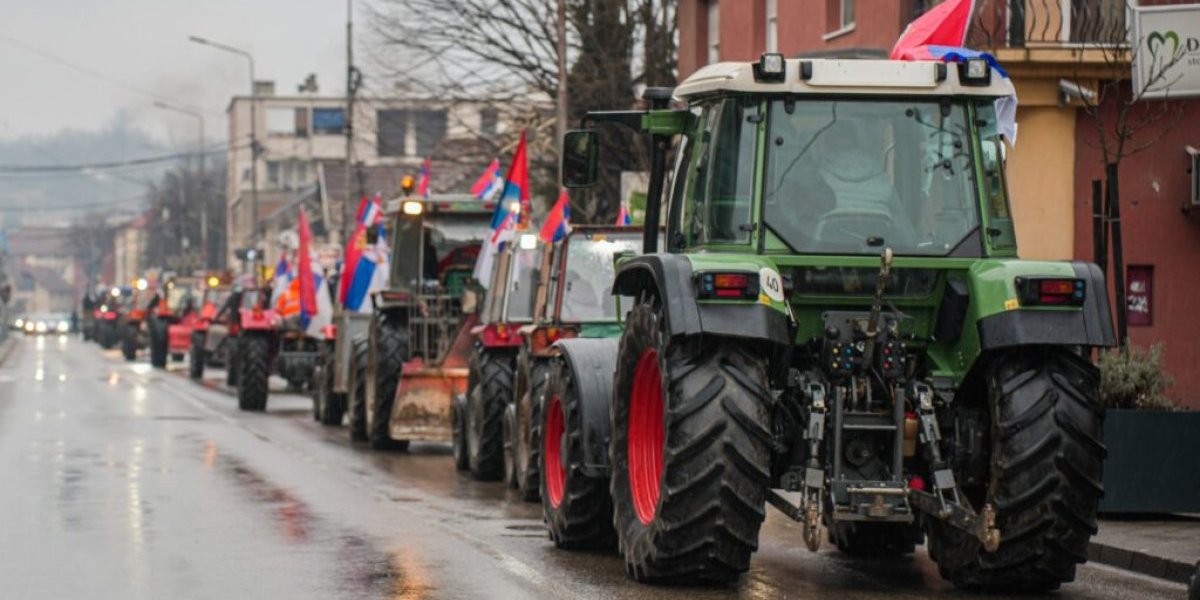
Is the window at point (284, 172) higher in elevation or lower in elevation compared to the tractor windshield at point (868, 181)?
higher

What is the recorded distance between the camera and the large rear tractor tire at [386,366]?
75.8 ft

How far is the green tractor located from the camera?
10359 mm

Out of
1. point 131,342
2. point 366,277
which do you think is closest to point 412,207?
point 366,277

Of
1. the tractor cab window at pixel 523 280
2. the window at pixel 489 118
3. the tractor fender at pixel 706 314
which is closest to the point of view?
the tractor fender at pixel 706 314

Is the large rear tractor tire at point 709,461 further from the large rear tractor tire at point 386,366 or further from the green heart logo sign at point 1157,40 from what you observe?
the large rear tractor tire at point 386,366

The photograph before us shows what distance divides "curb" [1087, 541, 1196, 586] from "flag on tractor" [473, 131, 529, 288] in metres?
8.63

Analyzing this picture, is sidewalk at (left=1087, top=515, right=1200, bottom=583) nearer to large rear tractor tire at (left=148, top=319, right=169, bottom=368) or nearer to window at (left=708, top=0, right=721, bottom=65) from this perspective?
window at (left=708, top=0, right=721, bottom=65)

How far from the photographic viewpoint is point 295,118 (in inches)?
4828

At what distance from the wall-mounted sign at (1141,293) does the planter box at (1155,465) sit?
740 centimetres

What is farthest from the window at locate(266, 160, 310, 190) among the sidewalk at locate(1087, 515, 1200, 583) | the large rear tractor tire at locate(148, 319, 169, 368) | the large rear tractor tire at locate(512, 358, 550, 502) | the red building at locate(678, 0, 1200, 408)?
the sidewalk at locate(1087, 515, 1200, 583)

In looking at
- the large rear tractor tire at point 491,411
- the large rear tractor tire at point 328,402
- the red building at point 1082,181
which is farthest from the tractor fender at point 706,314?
the large rear tractor tire at point 328,402

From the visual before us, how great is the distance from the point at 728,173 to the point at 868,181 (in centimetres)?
71

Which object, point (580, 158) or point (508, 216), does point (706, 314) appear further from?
point (508, 216)

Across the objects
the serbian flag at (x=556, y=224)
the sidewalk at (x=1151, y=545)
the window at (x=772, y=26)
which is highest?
the window at (x=772, y=26)
